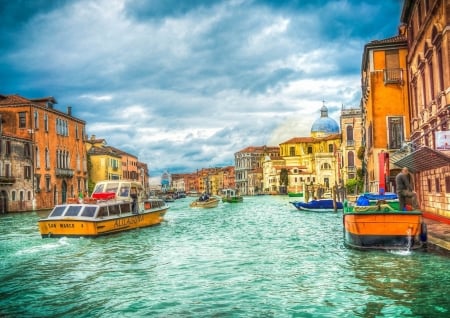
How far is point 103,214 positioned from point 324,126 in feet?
297

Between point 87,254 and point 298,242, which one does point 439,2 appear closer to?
point 298,242

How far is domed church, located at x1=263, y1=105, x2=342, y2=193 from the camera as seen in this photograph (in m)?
93.5

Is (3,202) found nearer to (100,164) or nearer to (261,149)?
(100,164)

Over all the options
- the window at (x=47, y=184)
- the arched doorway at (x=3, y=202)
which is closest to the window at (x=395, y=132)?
the arched doorway at (x=3, y=202)

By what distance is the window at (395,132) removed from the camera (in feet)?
79.4

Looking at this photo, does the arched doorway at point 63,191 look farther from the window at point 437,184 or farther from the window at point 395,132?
the window at point 437,184

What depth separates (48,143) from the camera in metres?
43.2

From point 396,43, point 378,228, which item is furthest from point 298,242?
point 396,43

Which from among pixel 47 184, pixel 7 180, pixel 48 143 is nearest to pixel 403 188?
pixel 7 180

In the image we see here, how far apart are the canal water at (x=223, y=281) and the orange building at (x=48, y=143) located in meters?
27.5

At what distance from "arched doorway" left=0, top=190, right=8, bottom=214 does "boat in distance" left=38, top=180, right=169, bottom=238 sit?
18.1m

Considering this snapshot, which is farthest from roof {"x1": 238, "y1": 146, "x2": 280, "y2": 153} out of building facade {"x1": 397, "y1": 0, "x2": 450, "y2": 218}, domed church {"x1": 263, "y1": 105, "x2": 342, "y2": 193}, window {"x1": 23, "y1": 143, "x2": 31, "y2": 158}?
building facade {"x1": 397, "y1": 0, "x2": 450, "y2": 218}

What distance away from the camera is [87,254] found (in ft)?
45.2

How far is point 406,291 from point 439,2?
10.1m
